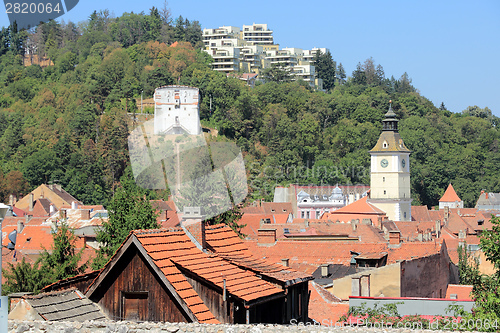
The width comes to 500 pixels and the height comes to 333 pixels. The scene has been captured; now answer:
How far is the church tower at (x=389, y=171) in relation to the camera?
8456 centimetres

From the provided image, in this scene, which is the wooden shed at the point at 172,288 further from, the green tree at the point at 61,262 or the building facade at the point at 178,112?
the building facade at the point at 178,112

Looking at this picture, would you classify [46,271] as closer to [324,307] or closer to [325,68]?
[324,307]

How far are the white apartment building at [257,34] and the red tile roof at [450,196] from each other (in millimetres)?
86933

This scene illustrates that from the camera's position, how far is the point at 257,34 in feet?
611

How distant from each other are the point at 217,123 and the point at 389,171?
113 feet

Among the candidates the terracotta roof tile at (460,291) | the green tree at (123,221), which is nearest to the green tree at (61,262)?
the green tree at (123,221)

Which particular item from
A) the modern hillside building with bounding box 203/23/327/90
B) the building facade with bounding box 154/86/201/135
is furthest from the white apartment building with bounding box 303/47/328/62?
the building facade with bounding box 154/86/201/135

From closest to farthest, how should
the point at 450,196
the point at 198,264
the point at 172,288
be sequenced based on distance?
the point at 172,288, the point at 198,264, the point at 450,196

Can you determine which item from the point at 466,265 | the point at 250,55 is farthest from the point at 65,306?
the point at 250,55

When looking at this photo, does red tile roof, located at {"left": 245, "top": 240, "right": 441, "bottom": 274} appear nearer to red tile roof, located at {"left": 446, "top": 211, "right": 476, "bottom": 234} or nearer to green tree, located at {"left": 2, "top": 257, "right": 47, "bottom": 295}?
green tree, located at {"left": 2, "top": 257, "right": 47, "bottom": 295}

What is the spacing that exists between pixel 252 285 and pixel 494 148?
123m

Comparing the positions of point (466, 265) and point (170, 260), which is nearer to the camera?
point (170, 260)

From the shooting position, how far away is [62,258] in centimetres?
1716

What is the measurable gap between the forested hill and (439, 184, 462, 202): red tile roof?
347 centimetres
